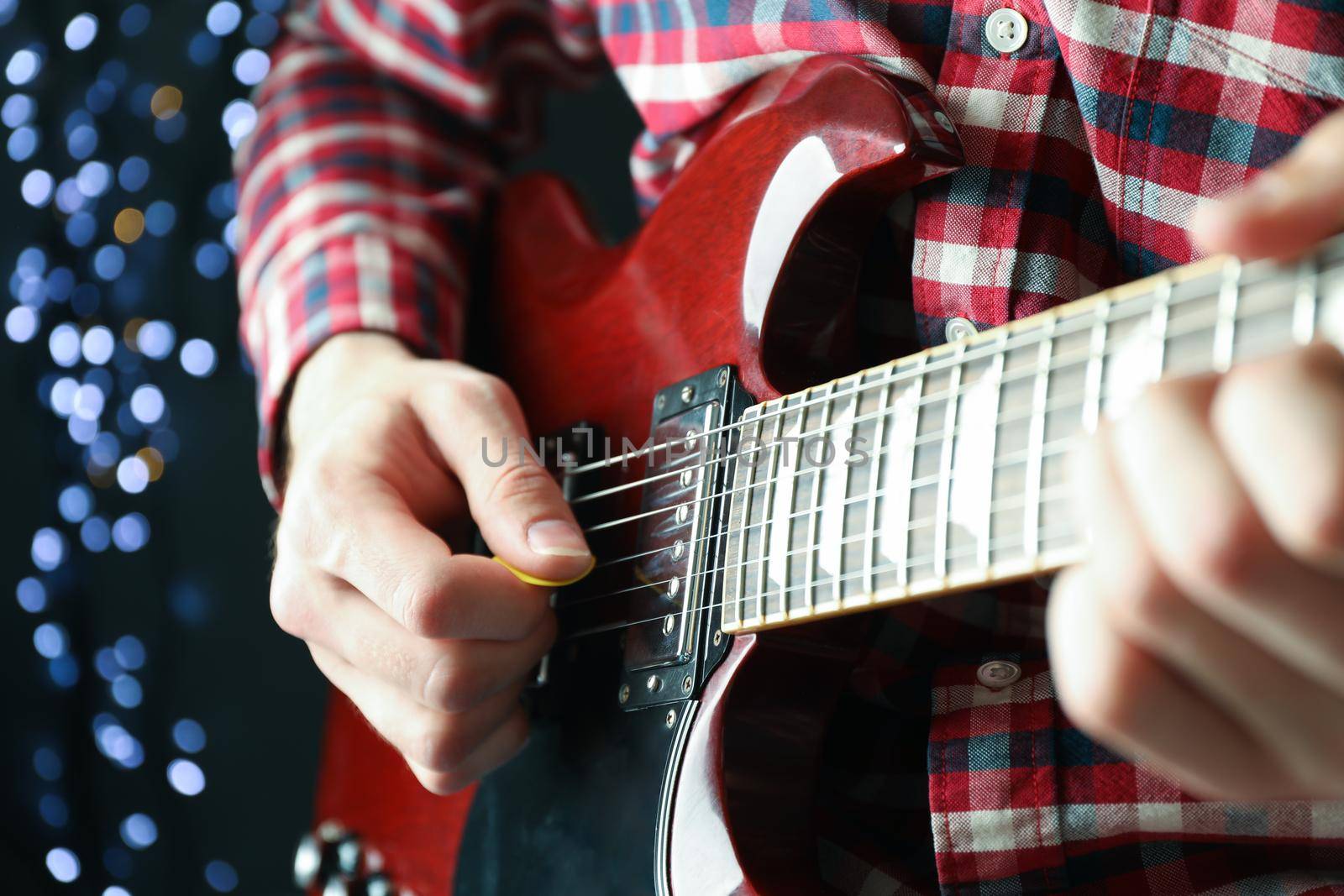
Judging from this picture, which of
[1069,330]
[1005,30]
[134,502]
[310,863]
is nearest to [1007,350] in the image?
[1069,330]

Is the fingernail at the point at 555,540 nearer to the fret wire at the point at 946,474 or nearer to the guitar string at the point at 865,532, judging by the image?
the guitar string at the point at 865,532

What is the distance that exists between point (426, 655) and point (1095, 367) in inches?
16.0

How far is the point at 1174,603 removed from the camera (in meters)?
0.34

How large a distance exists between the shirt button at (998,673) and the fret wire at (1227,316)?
253 mm

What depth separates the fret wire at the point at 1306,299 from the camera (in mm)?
330

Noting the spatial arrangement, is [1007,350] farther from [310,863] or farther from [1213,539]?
[310,863]

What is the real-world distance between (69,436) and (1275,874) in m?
1.26

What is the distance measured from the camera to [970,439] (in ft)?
1.40

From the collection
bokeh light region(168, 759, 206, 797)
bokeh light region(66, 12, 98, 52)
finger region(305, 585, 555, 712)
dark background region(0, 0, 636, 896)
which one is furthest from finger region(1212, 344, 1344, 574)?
bokeh light region(66, 12, 98, 52)

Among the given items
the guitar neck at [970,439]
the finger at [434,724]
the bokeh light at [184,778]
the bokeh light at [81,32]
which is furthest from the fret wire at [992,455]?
the bokeh light at [81,32]

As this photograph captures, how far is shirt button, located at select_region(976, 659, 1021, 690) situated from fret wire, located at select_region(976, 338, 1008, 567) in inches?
7.2

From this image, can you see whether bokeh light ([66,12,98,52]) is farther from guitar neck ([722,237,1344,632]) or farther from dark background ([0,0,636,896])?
guitar neck ([722,237,1344,632])

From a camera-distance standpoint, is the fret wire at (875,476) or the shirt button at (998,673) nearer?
the fret wire at (875,476)

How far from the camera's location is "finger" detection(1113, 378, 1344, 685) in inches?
12.5
